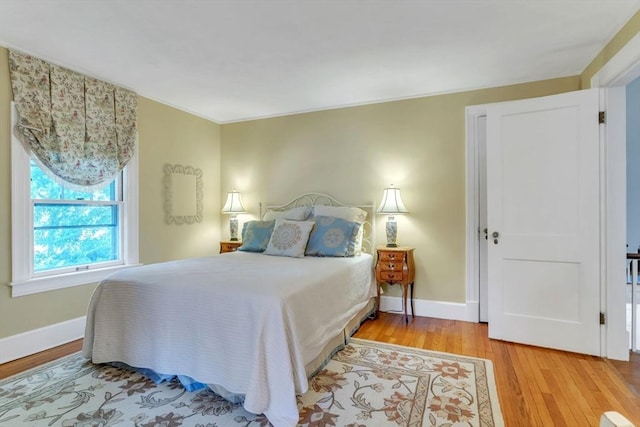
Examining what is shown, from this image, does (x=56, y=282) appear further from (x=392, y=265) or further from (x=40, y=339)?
(x=392, y=265)

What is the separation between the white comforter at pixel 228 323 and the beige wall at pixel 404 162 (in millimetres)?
1390

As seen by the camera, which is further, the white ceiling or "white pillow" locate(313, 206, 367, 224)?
"white pillow" locate(313, 206, 367, 224)

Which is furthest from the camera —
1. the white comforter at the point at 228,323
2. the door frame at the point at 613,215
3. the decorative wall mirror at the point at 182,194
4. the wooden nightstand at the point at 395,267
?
the decorative wall mirror at the point at 182,194

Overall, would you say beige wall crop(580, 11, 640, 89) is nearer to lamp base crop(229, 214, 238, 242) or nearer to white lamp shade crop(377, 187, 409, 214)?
white lamp shade crop(377, 187, 409, 214)

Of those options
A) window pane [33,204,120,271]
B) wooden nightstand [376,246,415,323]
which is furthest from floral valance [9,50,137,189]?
wooden nightstand [376,246,415,323]

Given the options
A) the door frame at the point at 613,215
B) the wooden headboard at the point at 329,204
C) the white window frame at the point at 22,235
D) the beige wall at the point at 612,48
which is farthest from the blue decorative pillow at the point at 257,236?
the beige wall at the point at 612,48

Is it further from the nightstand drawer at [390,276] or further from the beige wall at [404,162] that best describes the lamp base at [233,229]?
the nightstand drawer at [390,276]

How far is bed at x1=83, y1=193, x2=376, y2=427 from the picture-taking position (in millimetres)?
1711

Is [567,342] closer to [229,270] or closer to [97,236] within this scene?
[229,270]

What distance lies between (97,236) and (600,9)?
447cm

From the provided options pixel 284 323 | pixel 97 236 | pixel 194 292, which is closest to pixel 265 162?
pixel 97 236

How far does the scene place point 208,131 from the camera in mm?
4562

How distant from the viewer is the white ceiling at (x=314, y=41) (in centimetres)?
206

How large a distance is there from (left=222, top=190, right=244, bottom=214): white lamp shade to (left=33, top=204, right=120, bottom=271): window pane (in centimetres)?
135
